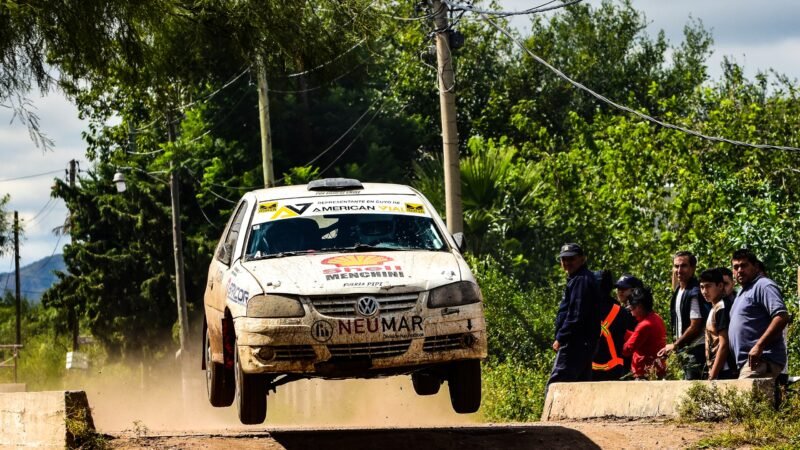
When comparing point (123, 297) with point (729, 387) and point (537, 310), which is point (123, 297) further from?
point (729, 387)

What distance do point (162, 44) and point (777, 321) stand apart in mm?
7484

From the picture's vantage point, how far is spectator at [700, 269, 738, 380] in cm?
1186

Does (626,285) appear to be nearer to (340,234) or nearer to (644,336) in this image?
(644,336)

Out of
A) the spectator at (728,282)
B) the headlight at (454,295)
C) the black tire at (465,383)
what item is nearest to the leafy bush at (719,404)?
the black tire at (465,383)

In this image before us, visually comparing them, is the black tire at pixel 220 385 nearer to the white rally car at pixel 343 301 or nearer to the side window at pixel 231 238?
the white rally car at pixel 343 301

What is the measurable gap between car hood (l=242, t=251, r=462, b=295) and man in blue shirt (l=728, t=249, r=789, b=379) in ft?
7.73

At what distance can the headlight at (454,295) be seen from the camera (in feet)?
32.9

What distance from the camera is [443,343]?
33.0 ft

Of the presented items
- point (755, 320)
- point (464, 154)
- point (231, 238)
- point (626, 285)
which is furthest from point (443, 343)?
point (464, 154)

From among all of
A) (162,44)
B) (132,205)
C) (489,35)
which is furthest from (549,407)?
(489,35)

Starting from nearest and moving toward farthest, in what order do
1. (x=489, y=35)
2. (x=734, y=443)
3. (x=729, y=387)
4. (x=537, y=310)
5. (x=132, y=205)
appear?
(x=734, y=443) < (x=729, y=387) < (x=537, y=310) < (x=132, y=205) < (x=489, y=35)

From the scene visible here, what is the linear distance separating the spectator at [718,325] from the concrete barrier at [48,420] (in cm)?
524

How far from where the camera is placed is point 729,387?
35.4 feet

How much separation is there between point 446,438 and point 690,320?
10.8 ft
